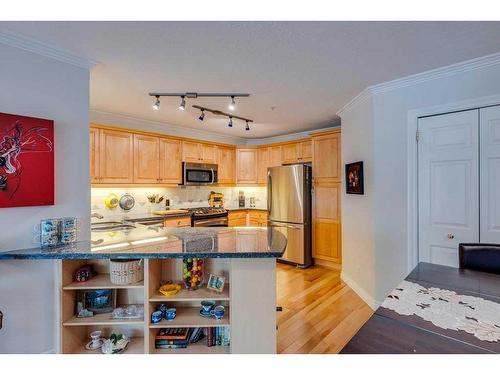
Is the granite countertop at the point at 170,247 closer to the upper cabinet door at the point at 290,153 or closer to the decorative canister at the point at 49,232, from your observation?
the decorative canister at the point at 49,232

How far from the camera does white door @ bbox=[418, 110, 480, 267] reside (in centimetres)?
221

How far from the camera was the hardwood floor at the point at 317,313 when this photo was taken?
2.16 metres

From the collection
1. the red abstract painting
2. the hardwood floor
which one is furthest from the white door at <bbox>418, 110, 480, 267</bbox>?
the red abstract painting

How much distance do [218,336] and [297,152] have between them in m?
3.51

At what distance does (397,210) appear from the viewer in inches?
102

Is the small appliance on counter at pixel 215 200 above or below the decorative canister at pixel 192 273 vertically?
above

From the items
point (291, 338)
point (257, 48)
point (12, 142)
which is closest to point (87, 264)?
point (12, 142)

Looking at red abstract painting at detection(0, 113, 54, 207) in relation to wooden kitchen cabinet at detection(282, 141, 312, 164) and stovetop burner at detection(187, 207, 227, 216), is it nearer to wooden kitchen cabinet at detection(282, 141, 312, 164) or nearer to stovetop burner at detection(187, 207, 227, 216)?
stovetop burner at detection(187, 207, 227, 216)

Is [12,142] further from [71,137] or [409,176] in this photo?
[409,176]

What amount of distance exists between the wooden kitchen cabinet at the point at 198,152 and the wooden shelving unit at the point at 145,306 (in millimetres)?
2842

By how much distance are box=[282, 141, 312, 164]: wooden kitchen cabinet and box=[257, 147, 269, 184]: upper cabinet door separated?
1.37 ft

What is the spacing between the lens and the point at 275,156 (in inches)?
200

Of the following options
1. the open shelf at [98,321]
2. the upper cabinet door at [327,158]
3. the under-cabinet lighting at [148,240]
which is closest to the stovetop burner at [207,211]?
the upper cabinet door at [327,158]

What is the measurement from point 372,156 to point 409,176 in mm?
427
